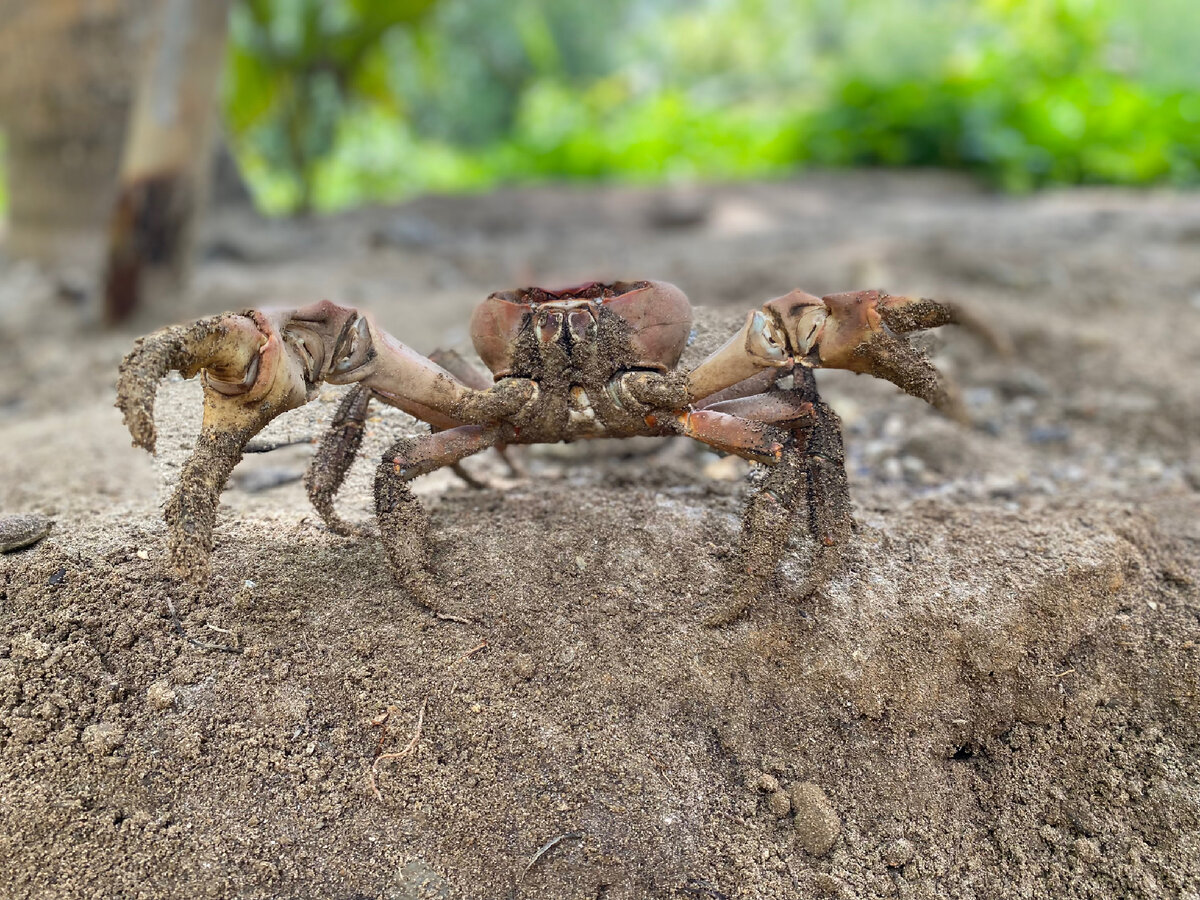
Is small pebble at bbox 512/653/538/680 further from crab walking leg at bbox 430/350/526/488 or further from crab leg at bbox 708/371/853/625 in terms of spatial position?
crab walking leg at bbox 430/350/526/488

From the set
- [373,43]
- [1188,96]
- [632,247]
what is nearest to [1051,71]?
[1188,96]

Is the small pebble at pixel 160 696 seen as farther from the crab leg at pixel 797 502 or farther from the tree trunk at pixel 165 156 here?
the tree trunk at pixel 165 156

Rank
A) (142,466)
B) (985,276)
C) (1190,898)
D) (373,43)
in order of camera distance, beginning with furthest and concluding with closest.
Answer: (373,43), (985,276), (142,466), (1190,898)

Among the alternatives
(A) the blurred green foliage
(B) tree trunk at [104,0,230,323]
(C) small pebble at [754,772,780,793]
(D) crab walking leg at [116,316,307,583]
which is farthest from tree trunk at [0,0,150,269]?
(C) small pebble at [754,772,780,793]

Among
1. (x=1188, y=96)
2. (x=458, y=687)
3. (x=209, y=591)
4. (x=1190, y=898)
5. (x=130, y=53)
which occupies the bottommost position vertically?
(x=1190, y=898)

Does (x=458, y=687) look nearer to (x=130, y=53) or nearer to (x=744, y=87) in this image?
(x=130, y=53)

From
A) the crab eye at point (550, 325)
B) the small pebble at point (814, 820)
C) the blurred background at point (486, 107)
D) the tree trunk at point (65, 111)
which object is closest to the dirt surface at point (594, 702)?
the small pebble at point (814, 820)

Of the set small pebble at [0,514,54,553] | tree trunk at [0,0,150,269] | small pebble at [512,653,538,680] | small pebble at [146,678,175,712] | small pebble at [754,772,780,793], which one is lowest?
small pebble at [754,772,780,793]
